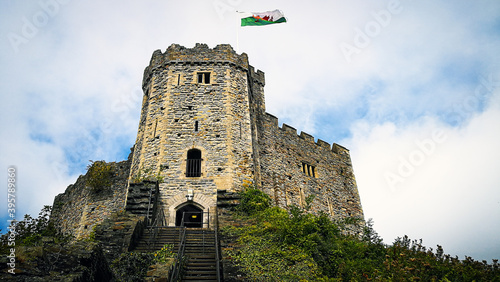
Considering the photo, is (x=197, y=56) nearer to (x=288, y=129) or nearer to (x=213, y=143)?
(x=213, y=143)

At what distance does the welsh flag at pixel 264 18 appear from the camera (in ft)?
66.2

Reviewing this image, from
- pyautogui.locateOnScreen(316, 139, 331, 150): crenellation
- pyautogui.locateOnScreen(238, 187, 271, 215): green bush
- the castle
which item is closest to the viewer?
pyautogui.locateOnScreen(238, 187, 271, 215): green bush

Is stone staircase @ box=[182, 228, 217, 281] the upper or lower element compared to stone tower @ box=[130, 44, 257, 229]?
lower

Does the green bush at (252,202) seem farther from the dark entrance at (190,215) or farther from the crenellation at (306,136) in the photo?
the crenellation at (306,136)

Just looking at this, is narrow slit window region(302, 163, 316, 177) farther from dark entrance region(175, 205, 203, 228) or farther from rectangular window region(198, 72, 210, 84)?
dark entrance region(175, 205, 203, 228)

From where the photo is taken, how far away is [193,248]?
1008 centimetres

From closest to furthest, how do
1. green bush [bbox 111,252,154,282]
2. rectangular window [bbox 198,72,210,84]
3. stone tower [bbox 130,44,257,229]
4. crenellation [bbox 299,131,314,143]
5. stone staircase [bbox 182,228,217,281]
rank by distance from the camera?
green bush [bbox 111,252,154,282]
stone staircase [bbox 182,228,217,281]
stone tower [bbox 130,44,257,229]
rectangular window [bbox 198,72,210,84]
crenellation [bbox 299,131,314,143]

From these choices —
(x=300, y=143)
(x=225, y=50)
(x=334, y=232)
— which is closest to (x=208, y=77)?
(x=225, y=50)

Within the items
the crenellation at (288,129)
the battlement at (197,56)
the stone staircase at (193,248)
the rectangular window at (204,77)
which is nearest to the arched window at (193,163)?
the stone staircase at (193,248)

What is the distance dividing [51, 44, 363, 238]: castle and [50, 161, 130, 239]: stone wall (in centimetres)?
6

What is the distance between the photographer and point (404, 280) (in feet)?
24.2

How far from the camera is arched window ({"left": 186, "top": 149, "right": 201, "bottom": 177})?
49.3 ft

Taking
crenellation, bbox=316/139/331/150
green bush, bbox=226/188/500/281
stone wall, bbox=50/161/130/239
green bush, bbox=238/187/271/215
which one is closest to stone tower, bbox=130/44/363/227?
green bush, bbox=238/187/271/215

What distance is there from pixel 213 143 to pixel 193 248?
6.25m
